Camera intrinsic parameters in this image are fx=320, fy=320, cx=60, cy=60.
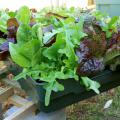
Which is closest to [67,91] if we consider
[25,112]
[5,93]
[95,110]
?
[25,112]

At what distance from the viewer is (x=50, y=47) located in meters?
1.03

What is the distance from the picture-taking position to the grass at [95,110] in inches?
72.7

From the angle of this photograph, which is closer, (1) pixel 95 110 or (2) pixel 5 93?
(2) pixel 5 93

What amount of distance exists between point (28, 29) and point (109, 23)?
337 mm

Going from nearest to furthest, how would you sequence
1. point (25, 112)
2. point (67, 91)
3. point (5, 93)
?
1. point (67, 91)
2. point (25, 112)
3. point (5, 93)

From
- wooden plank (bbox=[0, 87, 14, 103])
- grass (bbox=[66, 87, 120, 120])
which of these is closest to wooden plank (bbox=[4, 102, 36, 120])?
wooden plank (bbox=[0, 87, 14, 103])

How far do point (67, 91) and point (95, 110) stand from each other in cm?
93

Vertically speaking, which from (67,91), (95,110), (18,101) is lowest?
(95,110)

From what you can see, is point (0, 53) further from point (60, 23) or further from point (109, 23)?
point (109, 23)

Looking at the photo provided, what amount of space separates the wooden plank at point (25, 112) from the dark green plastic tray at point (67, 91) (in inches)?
2.4

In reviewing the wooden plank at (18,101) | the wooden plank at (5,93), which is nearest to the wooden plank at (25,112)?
the wooden plank at (18,101)

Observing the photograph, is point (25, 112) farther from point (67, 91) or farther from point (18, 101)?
point (67, 91)

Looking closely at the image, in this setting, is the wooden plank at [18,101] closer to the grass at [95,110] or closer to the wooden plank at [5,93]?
the wooden plank at [5,93]

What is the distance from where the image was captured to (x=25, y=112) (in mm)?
1152
